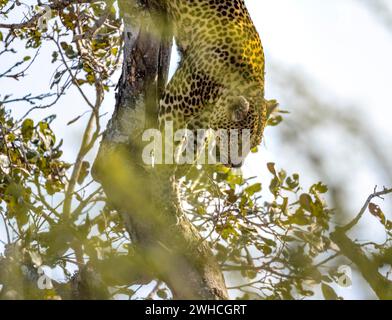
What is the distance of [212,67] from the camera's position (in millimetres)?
6273

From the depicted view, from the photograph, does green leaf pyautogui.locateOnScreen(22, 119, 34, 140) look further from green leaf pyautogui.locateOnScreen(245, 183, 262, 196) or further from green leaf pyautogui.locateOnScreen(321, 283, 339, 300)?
green leaf pyautogui.locateOnScreen(321, 283, 339, 300)

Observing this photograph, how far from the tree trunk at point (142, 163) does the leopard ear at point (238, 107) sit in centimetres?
108

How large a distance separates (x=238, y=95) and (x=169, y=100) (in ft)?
2.46

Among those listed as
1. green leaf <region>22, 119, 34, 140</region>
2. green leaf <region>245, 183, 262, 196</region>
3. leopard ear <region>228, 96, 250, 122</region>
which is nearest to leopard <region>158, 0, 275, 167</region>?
leopard ear <region>228, 96, 250, 122</region>

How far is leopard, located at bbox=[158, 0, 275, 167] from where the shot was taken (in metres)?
6.09

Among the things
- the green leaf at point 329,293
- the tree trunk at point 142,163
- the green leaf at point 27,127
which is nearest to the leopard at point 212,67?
the tree trunk at point 142,163

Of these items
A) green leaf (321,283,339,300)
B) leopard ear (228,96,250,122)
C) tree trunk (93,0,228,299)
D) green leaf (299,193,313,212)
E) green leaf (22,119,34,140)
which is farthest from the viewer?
leopard ear (228,96,250,122)

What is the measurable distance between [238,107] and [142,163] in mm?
1413

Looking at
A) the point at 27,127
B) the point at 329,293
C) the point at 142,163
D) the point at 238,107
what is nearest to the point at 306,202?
the point at 142,163

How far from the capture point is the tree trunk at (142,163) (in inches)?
193

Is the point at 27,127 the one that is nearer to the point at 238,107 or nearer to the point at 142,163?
the point at 142,163

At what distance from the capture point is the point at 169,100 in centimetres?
600

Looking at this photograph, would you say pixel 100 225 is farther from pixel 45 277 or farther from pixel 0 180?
pixel 45 277
